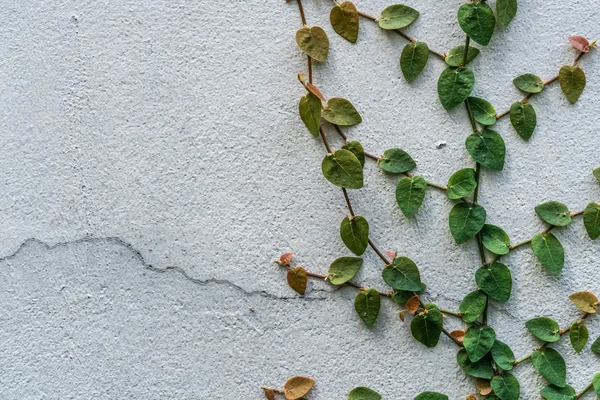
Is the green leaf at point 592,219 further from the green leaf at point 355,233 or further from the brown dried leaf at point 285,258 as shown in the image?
the brown dried leaf at point 285,258

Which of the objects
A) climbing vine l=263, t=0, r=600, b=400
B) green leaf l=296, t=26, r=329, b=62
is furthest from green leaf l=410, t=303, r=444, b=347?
green leaf l=296, t=26, r=329, b=62

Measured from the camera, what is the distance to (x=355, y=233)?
94 cm

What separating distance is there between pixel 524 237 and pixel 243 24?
573 millimetres

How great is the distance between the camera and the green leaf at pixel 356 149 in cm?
95

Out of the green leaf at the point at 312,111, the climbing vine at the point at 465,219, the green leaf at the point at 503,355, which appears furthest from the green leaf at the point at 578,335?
the green leaf at the point at 312,111

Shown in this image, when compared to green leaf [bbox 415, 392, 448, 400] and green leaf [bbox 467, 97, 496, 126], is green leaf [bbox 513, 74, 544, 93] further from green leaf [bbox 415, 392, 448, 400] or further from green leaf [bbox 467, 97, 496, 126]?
green leaf [bbox 415, 392, 448, 400]

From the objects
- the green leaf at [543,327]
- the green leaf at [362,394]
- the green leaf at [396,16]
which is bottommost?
the green leaf at [362,394]

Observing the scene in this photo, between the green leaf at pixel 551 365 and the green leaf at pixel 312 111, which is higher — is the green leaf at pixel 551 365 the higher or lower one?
the lower one

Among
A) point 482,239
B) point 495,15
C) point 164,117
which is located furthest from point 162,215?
point 495,15

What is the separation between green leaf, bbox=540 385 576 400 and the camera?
958mm

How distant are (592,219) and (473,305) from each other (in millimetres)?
237

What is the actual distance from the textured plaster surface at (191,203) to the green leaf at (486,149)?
0.02 m

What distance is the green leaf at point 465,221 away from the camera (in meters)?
0.95

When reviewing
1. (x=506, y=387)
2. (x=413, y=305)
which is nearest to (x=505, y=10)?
(x=413, y=305)
